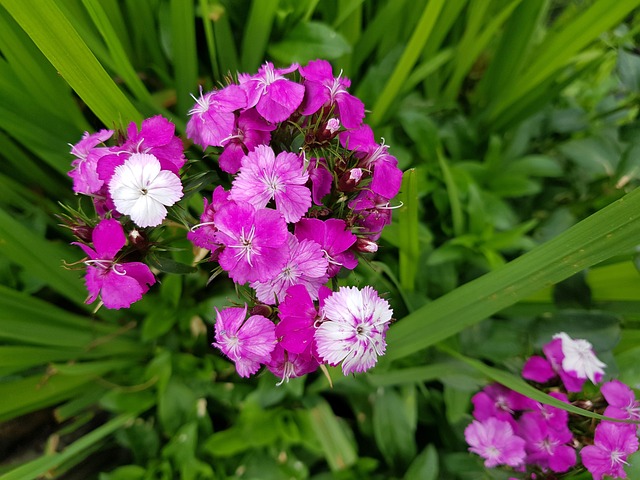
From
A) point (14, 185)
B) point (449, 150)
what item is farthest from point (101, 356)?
point (449, 150)

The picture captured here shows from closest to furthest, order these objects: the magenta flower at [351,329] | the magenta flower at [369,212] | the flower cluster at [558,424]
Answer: the magenta flower at [351,329] < the magenta flower at [369,212] < the flower cluster at [558,424]

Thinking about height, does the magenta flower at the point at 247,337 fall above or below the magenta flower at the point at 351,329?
above

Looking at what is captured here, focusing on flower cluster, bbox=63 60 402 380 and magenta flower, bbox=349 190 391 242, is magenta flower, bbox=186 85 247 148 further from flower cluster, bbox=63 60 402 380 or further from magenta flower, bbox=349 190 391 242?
magenta flower, bbox=349 190 391 242

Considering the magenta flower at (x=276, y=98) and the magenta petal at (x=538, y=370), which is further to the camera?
the magenta petal at (x=538, y=370)

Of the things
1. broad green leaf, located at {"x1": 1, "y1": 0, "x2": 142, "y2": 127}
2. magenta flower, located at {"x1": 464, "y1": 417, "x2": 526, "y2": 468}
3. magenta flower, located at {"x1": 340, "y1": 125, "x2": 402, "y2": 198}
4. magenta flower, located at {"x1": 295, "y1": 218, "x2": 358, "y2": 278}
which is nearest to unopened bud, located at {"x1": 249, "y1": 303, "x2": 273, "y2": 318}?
magenta flower, located at {"x1": 295, "y1": 218, "x2": 358, "y2": 278}

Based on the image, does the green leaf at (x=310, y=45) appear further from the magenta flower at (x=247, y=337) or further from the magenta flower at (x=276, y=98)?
the magenta flower at (x=247, y=337)

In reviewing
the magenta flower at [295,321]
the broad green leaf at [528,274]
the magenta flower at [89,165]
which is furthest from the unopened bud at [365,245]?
the magenta flower at [89,165]

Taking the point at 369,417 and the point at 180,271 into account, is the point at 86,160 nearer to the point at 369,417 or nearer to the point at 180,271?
the point at 180,271
